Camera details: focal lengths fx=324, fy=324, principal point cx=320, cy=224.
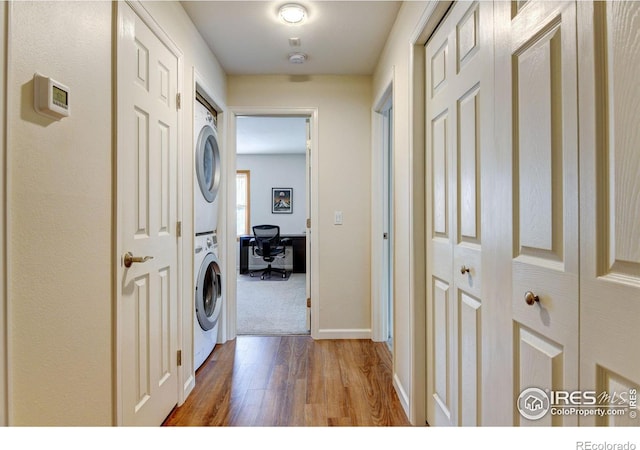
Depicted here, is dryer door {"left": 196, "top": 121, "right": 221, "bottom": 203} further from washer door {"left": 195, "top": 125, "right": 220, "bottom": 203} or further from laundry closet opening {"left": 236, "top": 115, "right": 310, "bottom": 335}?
laundry closet opening {"left": 236, "top": 115, "right": 310, "bottom": 335}

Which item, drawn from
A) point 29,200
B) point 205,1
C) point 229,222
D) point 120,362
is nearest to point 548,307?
point 29,200

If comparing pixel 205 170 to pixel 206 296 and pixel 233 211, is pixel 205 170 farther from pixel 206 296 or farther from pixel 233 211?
pixel 206 296

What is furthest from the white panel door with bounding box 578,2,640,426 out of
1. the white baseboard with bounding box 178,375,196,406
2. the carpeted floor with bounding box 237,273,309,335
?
the carpeted floor with bounding box 237,273,309,335

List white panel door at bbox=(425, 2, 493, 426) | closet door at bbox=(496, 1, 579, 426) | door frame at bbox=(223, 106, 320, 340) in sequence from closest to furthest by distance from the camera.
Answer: closet door at bbox=(496, 1, 579, 426)
white panel door at bbox=(425, 2, 493, 426)
door frame at bbox=(223, 106, 320, 340)

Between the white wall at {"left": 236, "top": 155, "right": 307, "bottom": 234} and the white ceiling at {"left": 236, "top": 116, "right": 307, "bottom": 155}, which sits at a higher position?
the white ceiling at {"left": 236, "top": 116, "right": 307, "bottom": 155}

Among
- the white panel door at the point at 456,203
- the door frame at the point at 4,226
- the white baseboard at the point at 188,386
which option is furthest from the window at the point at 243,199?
the door frame at the point at 4,226

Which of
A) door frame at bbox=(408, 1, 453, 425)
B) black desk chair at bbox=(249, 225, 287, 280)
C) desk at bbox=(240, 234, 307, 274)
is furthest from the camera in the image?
desk at bbox=(240, 234, 307, 274)

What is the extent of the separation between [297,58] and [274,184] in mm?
4475

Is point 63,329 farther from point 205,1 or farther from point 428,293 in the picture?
point 205,1

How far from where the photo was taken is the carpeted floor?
3.24 meters

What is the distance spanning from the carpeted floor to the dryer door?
4.74ft

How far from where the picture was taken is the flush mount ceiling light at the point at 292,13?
193 centimetres

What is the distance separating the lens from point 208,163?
2506mm
